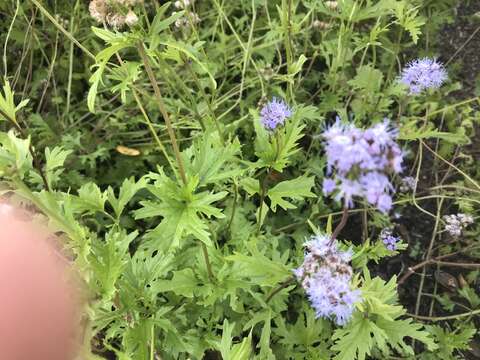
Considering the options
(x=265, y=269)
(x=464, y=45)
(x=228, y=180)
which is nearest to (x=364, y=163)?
(x=265, y=269)

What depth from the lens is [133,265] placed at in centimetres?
213

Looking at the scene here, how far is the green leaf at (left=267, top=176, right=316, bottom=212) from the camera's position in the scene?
2.12 m

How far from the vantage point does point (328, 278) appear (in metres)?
1.51

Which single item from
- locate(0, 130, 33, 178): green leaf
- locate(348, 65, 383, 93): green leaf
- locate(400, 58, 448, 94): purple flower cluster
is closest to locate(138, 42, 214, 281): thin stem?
locate(0, 130, 33, 178): green leaf

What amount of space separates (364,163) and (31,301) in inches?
28.3

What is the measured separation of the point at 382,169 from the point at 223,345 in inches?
36.2

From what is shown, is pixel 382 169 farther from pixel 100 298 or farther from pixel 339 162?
pixel 100 298

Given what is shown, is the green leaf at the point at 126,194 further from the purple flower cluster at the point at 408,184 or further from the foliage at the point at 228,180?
the purple flower cluster at the point at 408,184

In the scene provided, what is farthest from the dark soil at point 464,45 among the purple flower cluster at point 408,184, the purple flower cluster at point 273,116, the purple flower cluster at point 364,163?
the purple flower cluster at point 364,163

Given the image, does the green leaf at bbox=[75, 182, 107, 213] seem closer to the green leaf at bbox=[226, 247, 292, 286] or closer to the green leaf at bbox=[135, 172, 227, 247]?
the green leaf at bbox=[135, 172, 227, 247]

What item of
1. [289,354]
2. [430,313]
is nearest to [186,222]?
[289,354]

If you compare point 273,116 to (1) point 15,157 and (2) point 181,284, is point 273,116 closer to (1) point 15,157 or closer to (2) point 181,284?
(2) point 181,284

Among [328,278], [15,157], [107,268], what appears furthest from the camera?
[107,268]

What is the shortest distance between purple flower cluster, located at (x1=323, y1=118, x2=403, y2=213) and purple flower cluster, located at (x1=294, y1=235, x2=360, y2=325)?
34 centimetres
